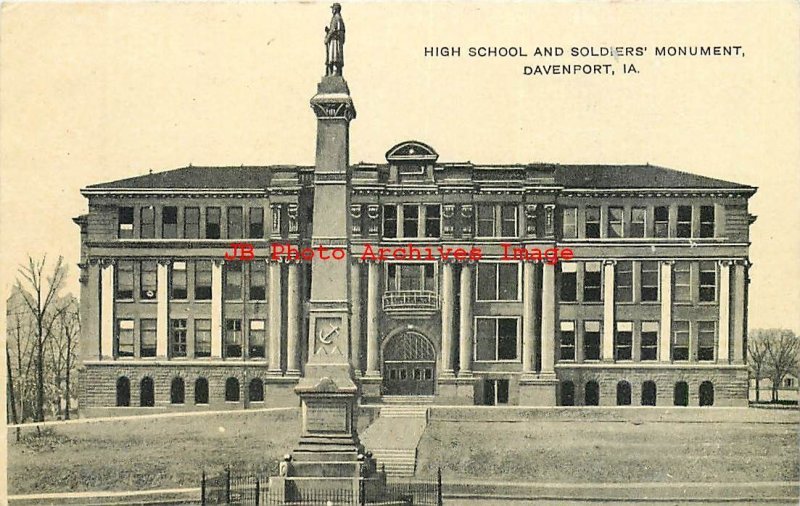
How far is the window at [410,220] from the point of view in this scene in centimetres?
3484

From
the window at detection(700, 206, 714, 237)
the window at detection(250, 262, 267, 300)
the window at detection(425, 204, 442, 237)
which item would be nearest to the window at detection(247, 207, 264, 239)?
the window at detection(250, 262, 267, 300)

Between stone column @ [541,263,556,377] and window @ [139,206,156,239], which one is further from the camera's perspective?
stone column @ [541,263,556,377]

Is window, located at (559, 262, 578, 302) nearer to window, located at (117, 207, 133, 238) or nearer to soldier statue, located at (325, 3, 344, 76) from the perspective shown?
window, located at (117, 207, 133, 238)

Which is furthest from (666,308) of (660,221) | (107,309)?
(107,309)

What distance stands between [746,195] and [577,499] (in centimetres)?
789

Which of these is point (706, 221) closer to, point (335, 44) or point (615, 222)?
point (615, 222)

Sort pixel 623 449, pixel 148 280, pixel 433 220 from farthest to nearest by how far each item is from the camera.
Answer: pixel 433 220 → pixel 148 280 → pixel 623 449

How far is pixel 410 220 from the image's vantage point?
34906 millimetres

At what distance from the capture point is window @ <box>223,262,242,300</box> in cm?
3372

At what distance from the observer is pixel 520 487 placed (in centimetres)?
2531

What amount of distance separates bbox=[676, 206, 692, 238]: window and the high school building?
46 mm

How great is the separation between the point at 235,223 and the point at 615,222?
10.5 meters

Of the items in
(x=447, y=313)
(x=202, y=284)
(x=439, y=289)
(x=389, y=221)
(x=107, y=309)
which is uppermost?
(x=389, y=221)

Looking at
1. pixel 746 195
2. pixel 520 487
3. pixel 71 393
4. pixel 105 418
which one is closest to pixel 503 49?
pixel 746 195
